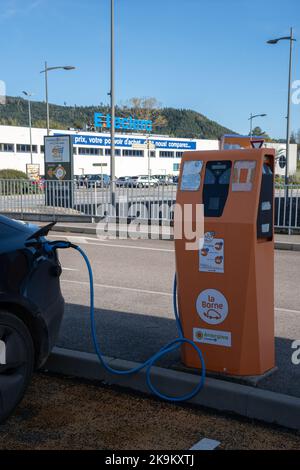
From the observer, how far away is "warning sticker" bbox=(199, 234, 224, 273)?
4.05 meters

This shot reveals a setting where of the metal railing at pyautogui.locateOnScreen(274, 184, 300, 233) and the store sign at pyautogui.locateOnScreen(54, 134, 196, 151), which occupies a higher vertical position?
the store sign at pyautogui.locateOnScreen(54, 134, 196, 151)

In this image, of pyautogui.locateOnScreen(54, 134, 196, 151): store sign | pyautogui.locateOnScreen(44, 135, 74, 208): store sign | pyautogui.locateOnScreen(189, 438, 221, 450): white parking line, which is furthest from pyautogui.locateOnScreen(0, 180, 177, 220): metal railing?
pyautogui.locateOnScreen(54, 134, 196, 151): store sign

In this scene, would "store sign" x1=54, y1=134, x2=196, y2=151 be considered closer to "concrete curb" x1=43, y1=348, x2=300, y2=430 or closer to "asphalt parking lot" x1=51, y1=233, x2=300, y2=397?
"asphalt parking lot" x1=51, y1=233, x2=300, y2=397

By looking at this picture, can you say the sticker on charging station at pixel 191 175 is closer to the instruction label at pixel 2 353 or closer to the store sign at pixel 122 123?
A: the instruction label at pixel 2 353

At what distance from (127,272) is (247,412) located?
564cm

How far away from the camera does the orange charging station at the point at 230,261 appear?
3.94m

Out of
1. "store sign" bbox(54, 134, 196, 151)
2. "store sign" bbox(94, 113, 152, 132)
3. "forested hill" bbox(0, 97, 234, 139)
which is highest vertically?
"forested hill" bbox(0, 97, 234, 139)

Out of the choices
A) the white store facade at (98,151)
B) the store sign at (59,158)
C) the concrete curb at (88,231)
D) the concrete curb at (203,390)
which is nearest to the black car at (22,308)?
the concrete curb at (203,390)

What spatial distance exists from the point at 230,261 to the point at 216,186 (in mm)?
570

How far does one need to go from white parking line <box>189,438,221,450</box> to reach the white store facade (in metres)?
49.5

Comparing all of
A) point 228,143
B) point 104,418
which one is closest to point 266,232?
point 104,418

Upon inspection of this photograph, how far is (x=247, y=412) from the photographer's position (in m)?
3.82

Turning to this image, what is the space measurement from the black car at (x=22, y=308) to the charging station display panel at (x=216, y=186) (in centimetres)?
128

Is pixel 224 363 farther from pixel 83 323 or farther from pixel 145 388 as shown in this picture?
pixel 83 323
